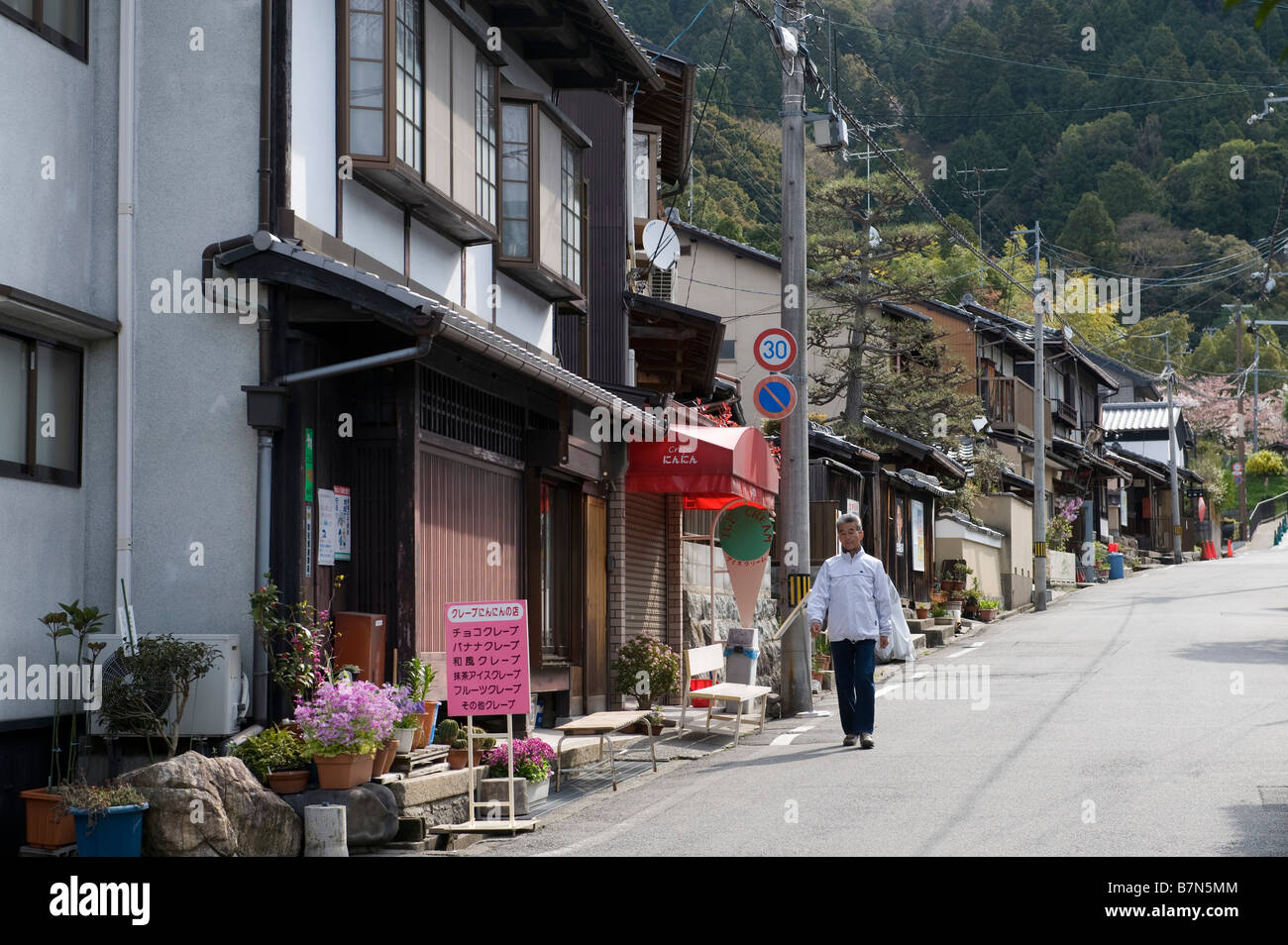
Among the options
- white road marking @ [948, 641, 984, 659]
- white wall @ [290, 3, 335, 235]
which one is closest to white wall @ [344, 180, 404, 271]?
white wall @ [290, 3, 335, 235]

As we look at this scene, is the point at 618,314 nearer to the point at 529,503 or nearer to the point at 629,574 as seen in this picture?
the point at 629,574

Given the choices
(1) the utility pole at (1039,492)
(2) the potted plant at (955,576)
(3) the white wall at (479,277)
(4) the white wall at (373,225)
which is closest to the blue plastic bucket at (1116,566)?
(1) the utility pole at (1039,492)

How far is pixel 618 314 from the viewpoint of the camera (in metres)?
19.2

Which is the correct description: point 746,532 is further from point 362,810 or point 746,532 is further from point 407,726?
point 362,810

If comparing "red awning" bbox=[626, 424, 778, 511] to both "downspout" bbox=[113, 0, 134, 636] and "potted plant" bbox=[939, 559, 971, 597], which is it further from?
"potted plant" bbox=[939, 559, 971, 597]

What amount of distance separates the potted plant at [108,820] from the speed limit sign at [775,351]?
10.6 meters

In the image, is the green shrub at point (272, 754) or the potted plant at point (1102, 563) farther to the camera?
the potted plant at point (1102, 563)

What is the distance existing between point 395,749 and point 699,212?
44078 millimetres

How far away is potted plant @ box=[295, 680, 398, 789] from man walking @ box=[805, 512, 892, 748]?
5856 mm

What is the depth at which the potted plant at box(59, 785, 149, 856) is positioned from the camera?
308 inches

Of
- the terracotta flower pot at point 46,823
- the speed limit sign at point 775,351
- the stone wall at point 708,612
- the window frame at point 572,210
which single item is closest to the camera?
the terracotta flower pot at point 46,823

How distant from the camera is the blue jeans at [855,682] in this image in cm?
1373

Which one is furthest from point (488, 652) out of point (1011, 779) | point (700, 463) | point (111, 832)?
point (700, 463)

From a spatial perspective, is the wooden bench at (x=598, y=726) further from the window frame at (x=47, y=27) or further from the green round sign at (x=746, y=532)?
the window frame at (x=47, y=27)
